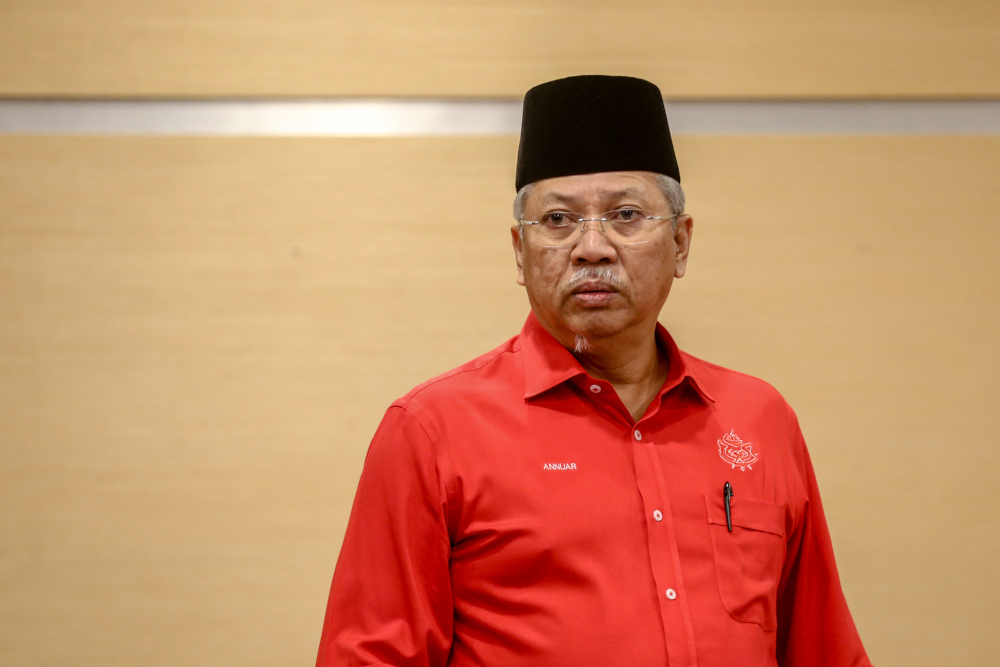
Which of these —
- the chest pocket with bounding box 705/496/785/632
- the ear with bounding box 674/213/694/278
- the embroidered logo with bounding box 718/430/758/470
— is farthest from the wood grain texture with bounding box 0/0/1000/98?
the chest pocket with bounding box 705/496/785/632

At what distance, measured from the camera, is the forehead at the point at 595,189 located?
3.69 feet

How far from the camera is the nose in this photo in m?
1.10

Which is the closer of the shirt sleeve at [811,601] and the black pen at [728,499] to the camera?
the black pen at [728,499]

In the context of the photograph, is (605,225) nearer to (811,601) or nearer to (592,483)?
(592,483)

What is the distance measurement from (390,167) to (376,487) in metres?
0.80

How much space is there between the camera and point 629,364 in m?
1.21

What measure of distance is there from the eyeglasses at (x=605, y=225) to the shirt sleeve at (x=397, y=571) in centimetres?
33

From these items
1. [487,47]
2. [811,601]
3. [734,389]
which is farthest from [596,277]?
[487,47]

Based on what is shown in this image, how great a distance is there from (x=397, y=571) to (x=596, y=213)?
0.56 meters

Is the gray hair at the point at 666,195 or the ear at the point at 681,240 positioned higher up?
the gray hair at the point at 666,195

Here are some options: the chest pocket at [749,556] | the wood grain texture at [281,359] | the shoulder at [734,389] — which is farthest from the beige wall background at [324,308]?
the chest pocket at [749,556]

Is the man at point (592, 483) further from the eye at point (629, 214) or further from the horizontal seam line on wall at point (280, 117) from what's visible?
the horizontal seam line on wall at point (280, 117)

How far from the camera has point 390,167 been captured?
5.33ft

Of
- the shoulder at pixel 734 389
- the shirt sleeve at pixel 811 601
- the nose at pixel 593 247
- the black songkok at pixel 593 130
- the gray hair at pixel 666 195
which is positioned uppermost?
the black songkok at pixel 593 130
